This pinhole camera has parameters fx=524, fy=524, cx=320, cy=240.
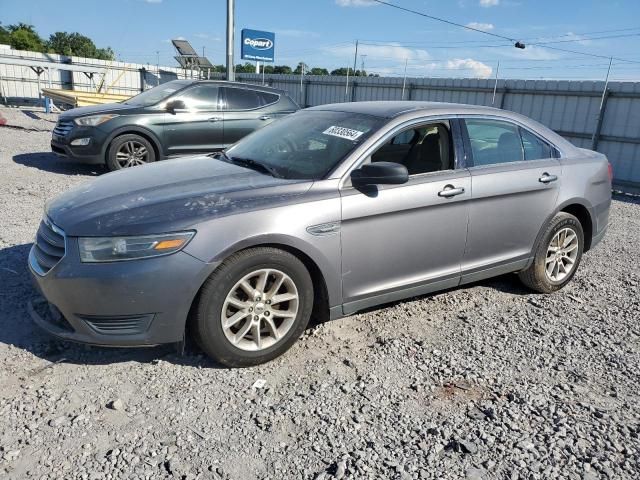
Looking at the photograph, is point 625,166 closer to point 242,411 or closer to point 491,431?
point 491,431

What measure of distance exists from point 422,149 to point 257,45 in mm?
19858

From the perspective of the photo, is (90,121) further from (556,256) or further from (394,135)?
(556,256)

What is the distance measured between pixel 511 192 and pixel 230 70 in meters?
12.8

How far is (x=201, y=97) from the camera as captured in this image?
9.30 meters

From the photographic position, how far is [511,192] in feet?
13.9

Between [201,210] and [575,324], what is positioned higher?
[201,210]

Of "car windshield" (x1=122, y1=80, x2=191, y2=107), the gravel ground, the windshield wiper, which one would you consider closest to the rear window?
"car windshield" (x1=122, y1=80, x2=191, y2=107)

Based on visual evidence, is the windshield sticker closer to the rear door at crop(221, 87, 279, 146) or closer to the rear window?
the rear door at crop(221, 87, 279, 146)

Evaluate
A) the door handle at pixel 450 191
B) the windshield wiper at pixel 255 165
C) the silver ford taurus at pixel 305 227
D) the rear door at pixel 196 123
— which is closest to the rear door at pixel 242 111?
the rear door at pixel 196 123

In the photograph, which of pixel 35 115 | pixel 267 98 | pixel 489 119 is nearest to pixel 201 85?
pixel 267 98

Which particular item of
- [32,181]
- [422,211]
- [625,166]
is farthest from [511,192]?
[625,166]

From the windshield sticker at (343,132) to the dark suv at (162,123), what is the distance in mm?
5673

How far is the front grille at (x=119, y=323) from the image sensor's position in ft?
9.77

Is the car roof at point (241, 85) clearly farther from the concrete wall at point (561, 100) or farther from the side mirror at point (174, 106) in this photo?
the concrete wall at point (561, 100)
